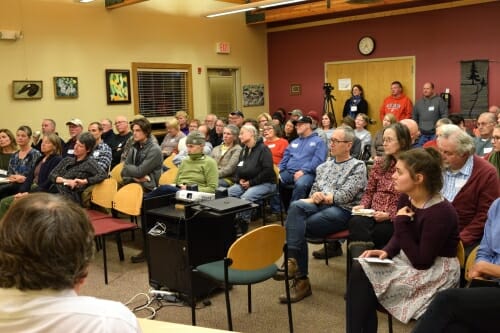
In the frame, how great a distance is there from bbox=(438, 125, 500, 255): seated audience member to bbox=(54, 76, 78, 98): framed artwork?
20.9 feet

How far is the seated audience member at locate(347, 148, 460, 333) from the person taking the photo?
2406 mm

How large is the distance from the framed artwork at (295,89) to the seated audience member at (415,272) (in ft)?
27.4

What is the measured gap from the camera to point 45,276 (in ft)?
3.52

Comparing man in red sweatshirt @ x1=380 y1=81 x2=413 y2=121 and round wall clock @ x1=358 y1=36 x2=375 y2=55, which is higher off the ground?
round wall clock @ x1=358 y1=36 x2=375 y2=55

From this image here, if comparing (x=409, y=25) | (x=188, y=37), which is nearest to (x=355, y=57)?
(x=409, y=25)

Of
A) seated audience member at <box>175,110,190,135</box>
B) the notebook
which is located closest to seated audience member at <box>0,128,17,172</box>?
seated audience member at <box>175,110,190,135</box>

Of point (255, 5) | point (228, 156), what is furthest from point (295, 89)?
point (228, 156)

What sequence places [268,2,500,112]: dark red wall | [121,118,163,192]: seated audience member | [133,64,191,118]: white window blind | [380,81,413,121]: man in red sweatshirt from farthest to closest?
[133,64,191,118]: white window blind, [380,81,413,121]: man in red sweatshirt, [268,2,500,112]: dark red wall, [121,118,163,192]: seated audience member

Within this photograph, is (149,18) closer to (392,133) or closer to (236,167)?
(236,167)

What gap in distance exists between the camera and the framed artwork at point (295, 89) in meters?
10.7

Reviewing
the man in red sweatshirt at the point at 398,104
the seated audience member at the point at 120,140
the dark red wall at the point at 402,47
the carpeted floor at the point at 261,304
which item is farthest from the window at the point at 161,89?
the carpeted floor at the point at 261,304

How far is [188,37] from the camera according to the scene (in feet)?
31.4

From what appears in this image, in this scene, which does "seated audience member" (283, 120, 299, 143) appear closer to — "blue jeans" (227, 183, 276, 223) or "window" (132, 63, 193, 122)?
"blue jeans" (227, 183, 276, 223)

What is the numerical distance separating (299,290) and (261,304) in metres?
0.30
